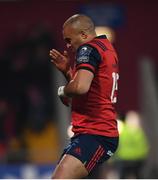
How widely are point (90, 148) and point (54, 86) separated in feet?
27.8

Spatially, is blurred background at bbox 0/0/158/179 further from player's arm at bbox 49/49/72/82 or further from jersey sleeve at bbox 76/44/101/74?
jersey sleeve at bbox 76/44/101/74

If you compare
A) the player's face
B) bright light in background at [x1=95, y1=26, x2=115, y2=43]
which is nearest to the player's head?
the player's face

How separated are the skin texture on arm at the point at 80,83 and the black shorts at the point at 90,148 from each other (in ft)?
1.41

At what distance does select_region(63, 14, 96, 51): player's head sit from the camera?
270 inches

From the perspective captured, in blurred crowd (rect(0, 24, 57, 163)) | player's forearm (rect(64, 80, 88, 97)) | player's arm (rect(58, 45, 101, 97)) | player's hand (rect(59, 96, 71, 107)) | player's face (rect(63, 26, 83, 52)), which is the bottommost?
blurred crowd (rect(0, 24, 57, 163))

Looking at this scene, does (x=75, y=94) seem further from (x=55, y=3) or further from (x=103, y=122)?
(x=55, y=3)

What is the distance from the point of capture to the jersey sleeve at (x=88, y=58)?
6.58 meters

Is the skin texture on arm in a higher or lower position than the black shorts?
higher

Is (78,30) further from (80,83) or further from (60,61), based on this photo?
(80,83)

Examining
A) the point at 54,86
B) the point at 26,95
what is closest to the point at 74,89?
the point at 26,95

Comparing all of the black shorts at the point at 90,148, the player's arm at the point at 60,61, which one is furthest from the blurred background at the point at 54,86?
the player's arm at the point at 60,61

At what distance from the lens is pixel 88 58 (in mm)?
6617

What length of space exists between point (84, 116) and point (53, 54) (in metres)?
0.56

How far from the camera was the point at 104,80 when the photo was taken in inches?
269
